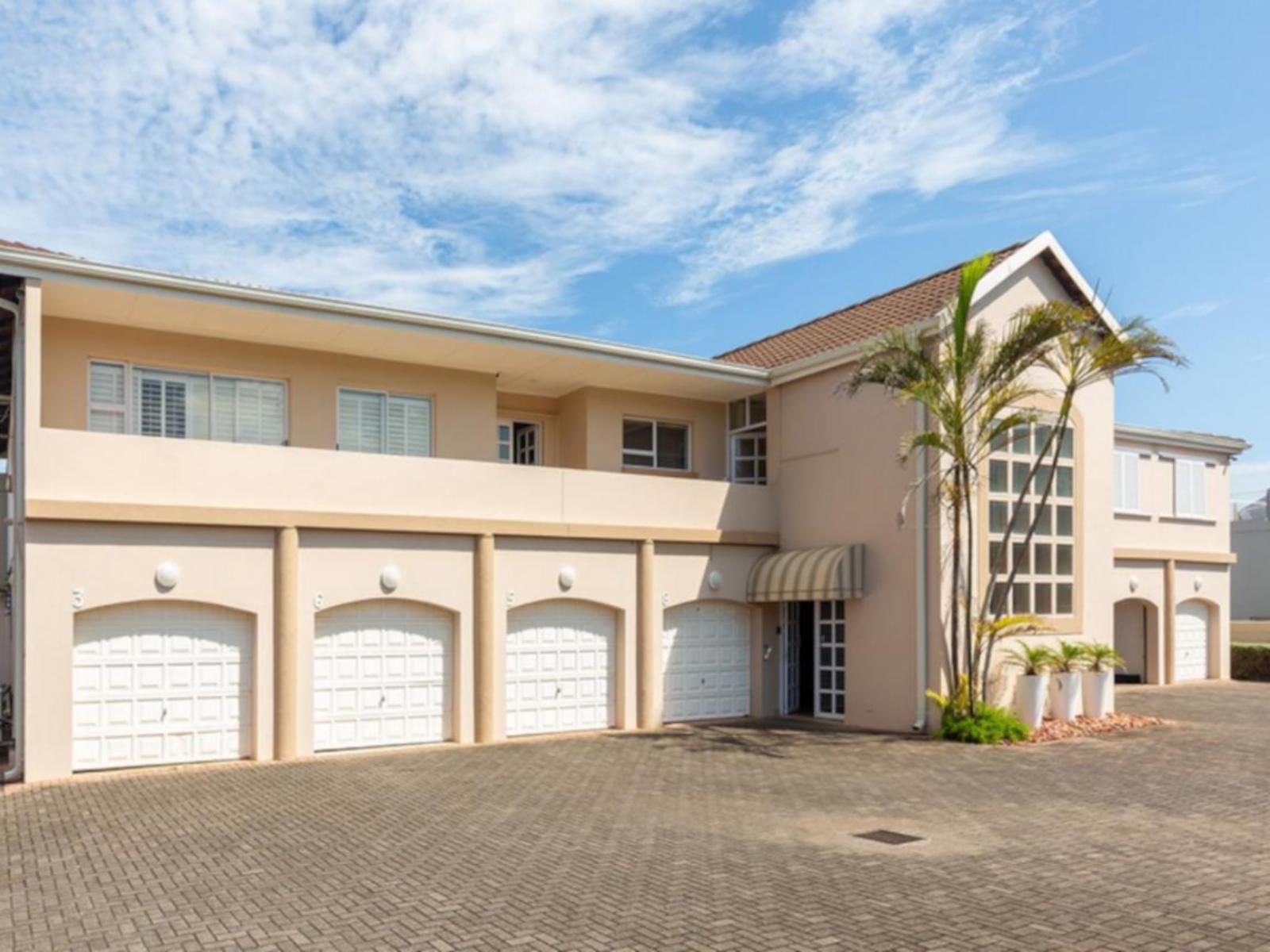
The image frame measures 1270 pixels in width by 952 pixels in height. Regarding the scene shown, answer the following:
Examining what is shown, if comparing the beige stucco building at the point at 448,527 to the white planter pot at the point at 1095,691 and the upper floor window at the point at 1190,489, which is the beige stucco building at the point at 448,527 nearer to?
the white planter pot at the point at 1095,691

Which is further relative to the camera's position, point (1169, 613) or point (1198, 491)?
point (1198, 491)

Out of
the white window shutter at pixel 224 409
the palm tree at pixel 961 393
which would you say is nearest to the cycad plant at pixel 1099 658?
the palm tree at pixel 961 393

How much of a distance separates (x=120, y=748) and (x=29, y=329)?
5.79 meters

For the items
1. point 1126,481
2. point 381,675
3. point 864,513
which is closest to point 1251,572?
point 1126,481

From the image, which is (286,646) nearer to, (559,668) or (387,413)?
(559,668)

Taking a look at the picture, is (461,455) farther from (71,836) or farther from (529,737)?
(71,836)

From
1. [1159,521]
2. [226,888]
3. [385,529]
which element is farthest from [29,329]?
[1159,521]

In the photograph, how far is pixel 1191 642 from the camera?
28.6 metres

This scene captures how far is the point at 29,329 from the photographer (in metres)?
14.3

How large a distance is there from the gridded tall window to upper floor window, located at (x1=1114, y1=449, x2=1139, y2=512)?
7783 mm

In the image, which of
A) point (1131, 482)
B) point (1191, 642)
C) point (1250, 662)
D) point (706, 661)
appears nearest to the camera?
point (706, 661)

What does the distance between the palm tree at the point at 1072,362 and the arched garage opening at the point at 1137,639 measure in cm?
1061

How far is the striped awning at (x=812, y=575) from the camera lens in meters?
18.8

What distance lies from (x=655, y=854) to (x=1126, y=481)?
829 inches
